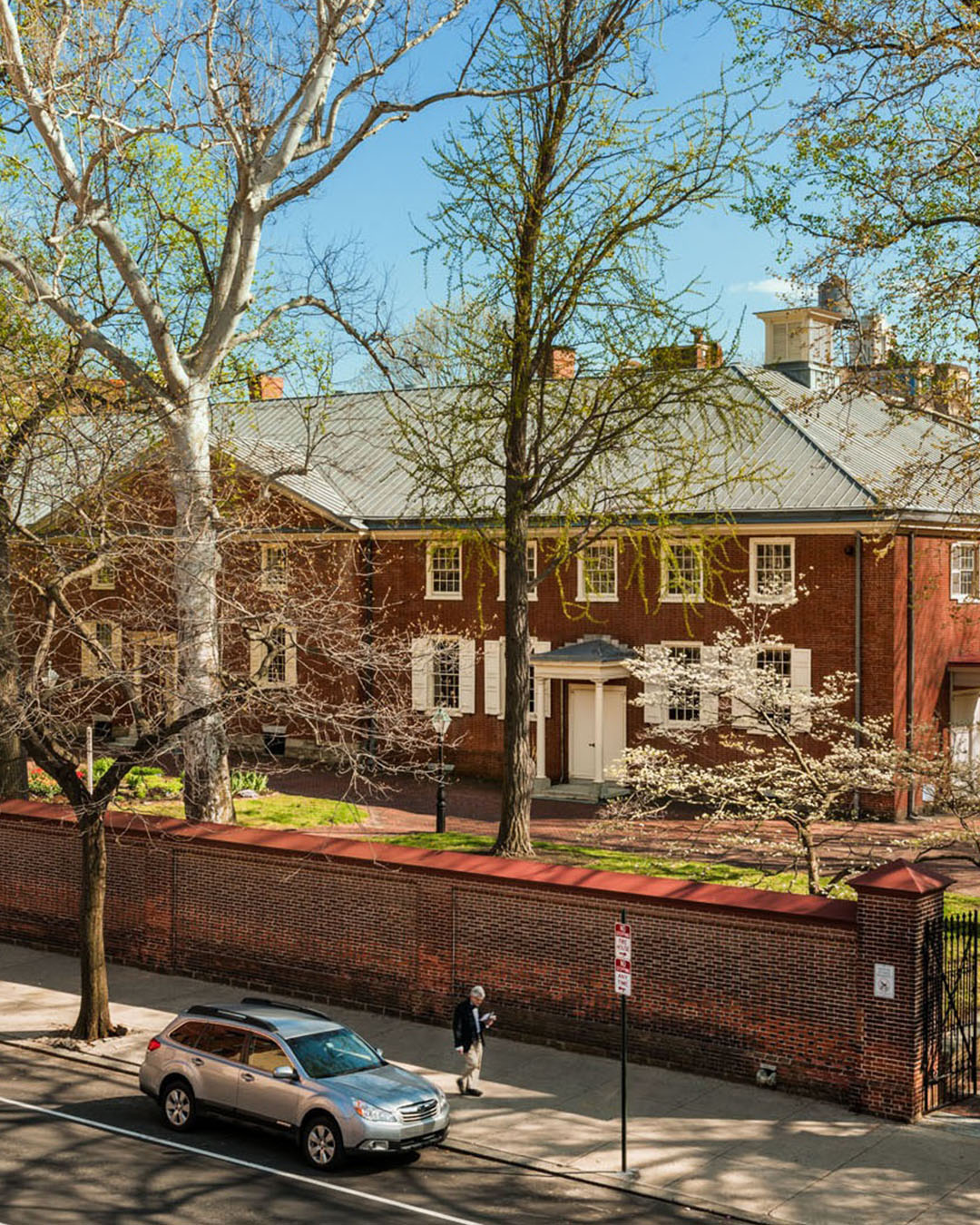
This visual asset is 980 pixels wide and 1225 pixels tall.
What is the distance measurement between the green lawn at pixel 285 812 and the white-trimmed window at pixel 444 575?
766 centimetres

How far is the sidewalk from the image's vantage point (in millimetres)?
13266

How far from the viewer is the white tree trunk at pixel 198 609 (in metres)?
21.4

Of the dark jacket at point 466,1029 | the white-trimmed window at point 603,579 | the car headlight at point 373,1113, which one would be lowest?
the car headlight at point 373,1113

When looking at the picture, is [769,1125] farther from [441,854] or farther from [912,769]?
[912,769]

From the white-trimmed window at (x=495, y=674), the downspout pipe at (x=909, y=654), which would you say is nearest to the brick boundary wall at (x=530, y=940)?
A: the white-trimmed window at (x=495, y=674)

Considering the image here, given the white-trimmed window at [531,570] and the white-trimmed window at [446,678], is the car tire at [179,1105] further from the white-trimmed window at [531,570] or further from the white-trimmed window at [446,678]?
the white-trimmed window at [531,570]

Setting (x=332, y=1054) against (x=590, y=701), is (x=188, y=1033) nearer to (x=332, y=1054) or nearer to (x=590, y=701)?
(x=332, y=1054)

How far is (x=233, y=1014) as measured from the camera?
15.0 meters

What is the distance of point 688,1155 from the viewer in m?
14.3

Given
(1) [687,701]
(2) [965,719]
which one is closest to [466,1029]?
(1) [687,701]

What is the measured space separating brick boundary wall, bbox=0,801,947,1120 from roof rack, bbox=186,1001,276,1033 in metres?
4.24

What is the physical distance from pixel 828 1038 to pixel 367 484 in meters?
28.6

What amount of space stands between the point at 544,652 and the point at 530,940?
18.9m

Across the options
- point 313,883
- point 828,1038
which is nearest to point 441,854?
point 313,883
